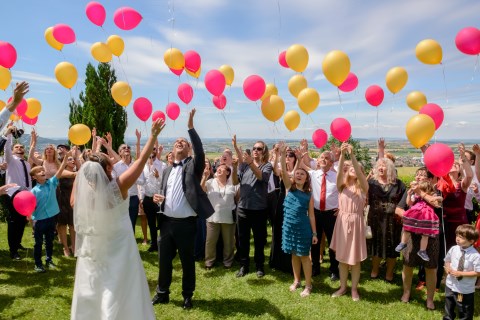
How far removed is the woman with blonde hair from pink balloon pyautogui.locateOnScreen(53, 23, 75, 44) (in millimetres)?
5998

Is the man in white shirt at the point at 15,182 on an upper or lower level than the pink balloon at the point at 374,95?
lower

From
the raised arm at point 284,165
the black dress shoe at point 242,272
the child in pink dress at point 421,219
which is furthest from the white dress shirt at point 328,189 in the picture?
the black dress shoe at point 242,272

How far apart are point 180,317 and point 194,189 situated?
1.58 meters

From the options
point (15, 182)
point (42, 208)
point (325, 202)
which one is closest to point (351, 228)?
point (325, 202)

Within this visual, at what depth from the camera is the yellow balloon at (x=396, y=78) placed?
542 centimetres

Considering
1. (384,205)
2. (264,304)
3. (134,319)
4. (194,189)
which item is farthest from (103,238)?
(384,205)

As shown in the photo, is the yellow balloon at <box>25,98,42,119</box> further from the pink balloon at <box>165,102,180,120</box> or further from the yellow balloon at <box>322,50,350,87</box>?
the yellow balloon at <box>322,50,350,87</box>

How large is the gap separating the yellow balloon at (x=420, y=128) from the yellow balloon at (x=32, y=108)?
6.96 meters

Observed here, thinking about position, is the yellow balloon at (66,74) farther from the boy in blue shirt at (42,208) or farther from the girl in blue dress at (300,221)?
the girl in blue dress at (300,221)

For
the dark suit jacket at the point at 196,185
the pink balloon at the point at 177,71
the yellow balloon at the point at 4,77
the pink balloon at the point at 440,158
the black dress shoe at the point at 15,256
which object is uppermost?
the pink balloon at the point at 177,71

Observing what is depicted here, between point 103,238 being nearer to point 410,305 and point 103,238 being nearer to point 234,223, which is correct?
point 234,223

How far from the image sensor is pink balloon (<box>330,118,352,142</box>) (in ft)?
16.4

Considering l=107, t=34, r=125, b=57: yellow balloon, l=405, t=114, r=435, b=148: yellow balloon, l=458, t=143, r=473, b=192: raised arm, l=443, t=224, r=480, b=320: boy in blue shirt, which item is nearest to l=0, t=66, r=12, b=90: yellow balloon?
l=107, t=34, r=125, b=57: yellow balloon

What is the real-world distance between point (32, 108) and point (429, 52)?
7.42 m
